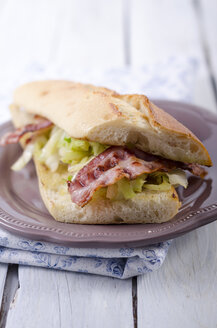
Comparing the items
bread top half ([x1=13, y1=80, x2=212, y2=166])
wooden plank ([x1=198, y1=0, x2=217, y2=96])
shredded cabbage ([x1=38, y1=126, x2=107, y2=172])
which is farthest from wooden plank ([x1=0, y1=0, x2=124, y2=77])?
bread top half ([x1=13, y1=80, x2=212, y2=166])

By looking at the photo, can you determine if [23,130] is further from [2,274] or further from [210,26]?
[210,26]

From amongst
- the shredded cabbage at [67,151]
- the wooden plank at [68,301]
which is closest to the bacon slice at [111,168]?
the shredded cabbage at [67,151]

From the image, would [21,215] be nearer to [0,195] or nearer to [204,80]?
[0,195]

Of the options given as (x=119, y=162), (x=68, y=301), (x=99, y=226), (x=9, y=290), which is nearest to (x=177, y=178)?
(x=119, y=162)

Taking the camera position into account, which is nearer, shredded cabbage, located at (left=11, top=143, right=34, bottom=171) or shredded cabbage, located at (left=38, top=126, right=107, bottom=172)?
shredded cabbage, located at (left=38, top=126, right=107, bottom=172)

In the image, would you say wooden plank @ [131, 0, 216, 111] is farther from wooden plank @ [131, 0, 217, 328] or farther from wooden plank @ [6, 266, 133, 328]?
wooden plank @ [6, 266, 133, 328]

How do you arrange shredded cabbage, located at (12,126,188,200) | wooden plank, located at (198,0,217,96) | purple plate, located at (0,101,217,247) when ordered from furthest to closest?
wooden plank, located at (198,0,217,96) → shredded cabbage, located at (12,126,188,200) → purple plate, located at (0,101,217,247)

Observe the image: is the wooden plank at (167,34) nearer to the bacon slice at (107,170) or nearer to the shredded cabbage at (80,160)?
the shredded cabbage at (80,160)
